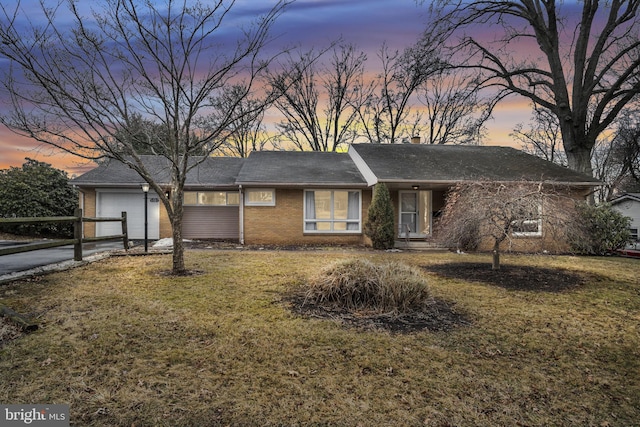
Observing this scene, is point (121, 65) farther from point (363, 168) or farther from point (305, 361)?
point (363, 168)

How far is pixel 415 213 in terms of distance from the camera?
1655cm

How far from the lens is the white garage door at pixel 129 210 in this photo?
17.4m

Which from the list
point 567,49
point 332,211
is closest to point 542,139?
point 567,49

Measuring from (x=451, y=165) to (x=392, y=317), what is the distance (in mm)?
12409

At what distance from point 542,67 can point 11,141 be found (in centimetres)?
2363

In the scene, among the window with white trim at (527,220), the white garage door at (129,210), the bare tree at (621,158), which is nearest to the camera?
the window with white trim at (527,220)

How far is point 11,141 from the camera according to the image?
29.7ft

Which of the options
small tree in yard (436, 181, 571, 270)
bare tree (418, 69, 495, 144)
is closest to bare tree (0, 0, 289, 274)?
small tree in yard (436, 181, 571, 270)

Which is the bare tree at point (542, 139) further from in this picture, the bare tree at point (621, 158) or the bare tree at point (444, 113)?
the bare tree at point (444, 113)

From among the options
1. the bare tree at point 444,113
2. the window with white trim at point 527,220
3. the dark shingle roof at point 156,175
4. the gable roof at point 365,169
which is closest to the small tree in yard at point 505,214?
the window with white trim at point 527,220

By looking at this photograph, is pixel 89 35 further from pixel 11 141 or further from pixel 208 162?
pixel 208 162

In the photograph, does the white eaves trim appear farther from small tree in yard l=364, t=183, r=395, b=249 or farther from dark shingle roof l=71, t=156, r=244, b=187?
dark shingle roof l=71, t=156, r=244, b=187

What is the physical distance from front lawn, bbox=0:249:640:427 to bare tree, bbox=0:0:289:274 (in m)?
3.35

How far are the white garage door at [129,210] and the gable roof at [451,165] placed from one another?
10222mm
